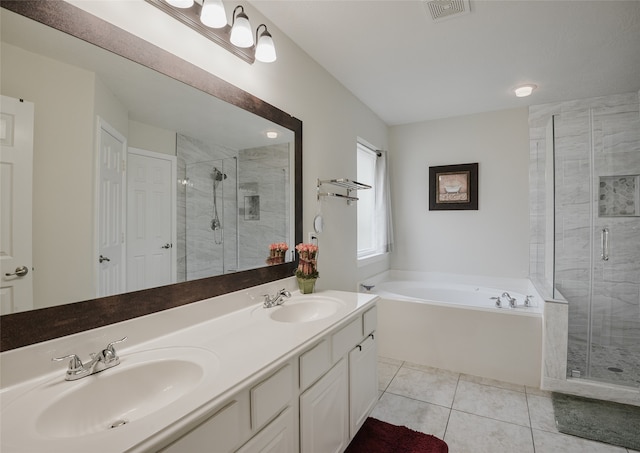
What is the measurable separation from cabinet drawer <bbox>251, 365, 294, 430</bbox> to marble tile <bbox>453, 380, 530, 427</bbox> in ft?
5.31

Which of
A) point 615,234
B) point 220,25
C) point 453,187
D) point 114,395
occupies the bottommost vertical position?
point 114,395

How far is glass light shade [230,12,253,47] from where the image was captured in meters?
1.50

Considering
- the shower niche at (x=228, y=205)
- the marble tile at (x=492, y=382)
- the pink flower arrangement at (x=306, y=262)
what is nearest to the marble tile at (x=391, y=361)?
the marble tile at (x=492, y=382)

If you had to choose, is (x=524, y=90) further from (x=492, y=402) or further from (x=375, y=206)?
(x=492, y=402)

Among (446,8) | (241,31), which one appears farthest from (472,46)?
(241,31)

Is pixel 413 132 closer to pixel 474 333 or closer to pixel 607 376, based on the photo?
pixel 474 333

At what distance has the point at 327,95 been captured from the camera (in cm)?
257

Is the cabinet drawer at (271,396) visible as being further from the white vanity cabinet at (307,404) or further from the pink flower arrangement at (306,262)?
the pink flower arrangement at (306,262)

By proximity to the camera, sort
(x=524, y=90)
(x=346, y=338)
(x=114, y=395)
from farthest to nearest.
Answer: (x=524, y=90) → (x=346, y=338) → (x=114, y=395)

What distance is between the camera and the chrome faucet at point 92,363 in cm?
94

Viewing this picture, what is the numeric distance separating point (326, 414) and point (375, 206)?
2.61 metres

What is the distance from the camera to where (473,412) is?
215 cm

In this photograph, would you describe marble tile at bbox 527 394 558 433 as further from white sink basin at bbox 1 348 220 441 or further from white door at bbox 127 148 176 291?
white door at bbox 127 148 176 291

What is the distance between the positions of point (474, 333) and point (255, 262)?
199cm
